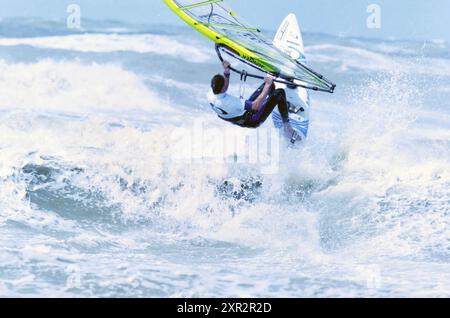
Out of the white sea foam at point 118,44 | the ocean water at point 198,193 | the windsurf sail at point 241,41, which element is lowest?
the ocean water at point 198,193

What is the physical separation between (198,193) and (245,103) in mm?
1744

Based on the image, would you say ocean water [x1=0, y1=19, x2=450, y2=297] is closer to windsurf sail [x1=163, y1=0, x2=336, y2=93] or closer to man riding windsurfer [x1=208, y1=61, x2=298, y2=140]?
man riding windsurfer [x1=208, y1=61, x2=298, y2=140]

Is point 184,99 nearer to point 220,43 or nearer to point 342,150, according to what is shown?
point 342,150

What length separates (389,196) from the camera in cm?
748

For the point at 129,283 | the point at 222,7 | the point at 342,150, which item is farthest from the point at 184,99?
the point at 129,283

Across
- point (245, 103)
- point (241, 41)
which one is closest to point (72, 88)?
point (241, 41)

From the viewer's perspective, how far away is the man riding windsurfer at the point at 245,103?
571 cm

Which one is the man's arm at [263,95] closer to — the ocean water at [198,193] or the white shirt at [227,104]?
the white shirt at [227,104]

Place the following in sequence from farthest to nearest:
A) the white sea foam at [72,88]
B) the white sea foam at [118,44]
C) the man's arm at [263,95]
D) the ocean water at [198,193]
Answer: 1. the white sea foam at [118,44]
2. the white sea foam at [72,88]
3. the man's arm at [263,95]
4. the ocean water at [198,193]

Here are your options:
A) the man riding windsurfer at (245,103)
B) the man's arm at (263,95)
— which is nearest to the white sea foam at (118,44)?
the man riding windsurfer at (245,103)

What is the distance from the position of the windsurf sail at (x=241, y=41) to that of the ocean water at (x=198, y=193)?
125 cm

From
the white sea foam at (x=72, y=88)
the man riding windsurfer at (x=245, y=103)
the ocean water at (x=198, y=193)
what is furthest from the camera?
the white sea foam at (x=72, y=88)

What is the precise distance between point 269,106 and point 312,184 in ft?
5.99

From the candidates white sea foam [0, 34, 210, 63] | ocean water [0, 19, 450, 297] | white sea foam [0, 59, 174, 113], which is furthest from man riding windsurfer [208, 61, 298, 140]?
white sea foam [0, 34, 210, 63]
